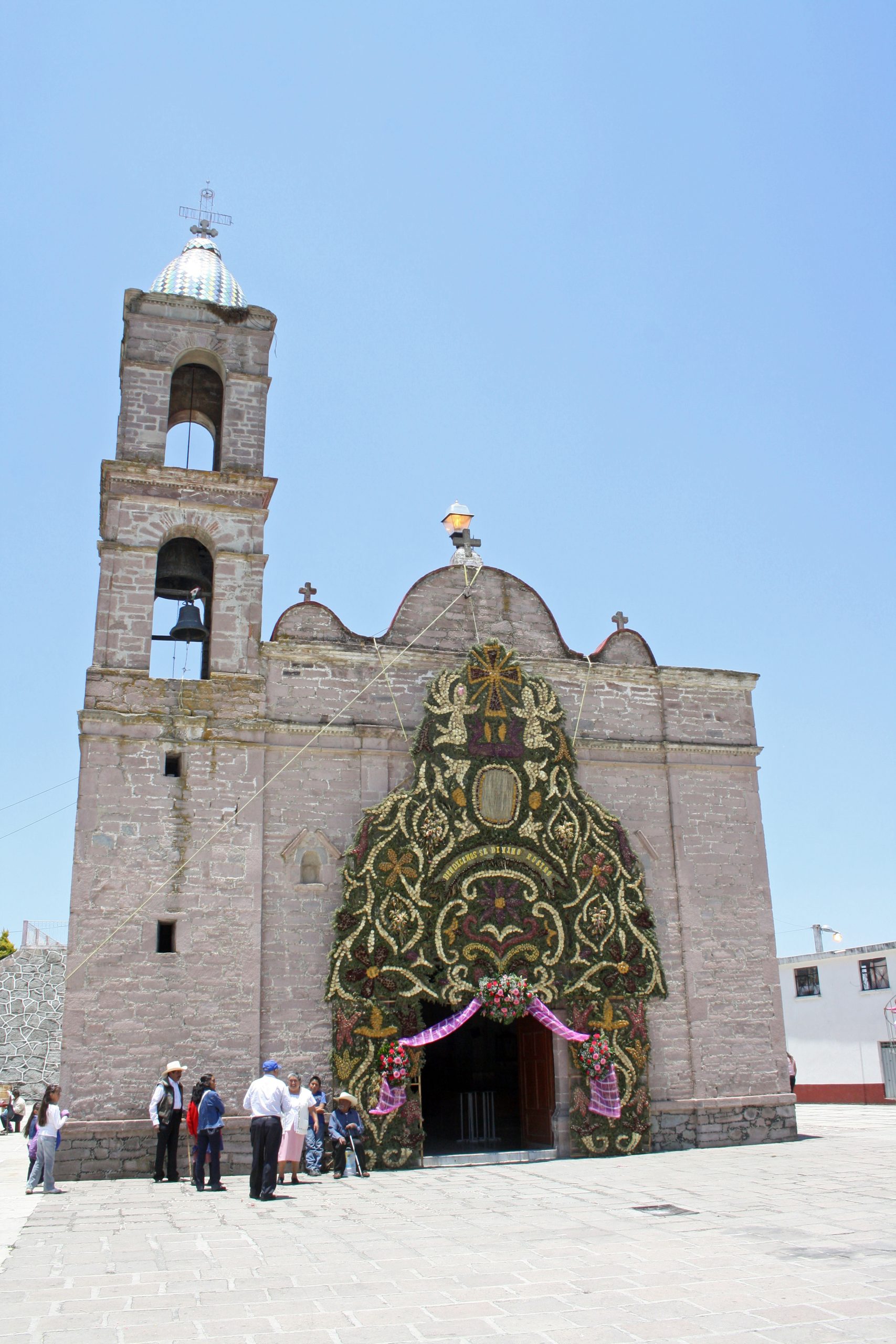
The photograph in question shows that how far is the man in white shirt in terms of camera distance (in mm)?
12656

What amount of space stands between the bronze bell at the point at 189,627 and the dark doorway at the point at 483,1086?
673 cm

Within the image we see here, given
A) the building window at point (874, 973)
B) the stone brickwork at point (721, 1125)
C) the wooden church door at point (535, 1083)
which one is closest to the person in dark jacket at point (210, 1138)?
the wooden church door at point (535, 1083)

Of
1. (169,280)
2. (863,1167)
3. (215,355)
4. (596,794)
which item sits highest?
(169,280)

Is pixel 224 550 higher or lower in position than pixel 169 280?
lower

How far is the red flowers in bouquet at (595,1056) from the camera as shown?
595 inches

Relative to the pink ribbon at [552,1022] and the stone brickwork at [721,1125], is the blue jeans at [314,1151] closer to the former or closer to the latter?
the pink ribbon at [552,1022]

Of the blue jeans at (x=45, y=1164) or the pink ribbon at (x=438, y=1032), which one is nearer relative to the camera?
the blue jeans at (x=45, y=1164)

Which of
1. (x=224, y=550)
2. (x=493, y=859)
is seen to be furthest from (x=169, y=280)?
(x=493, y=859)

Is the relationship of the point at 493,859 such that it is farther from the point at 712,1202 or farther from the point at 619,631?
the point at 712,1202

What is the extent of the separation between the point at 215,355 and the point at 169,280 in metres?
1.62

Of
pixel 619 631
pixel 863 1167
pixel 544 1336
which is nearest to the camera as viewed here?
pixel 544 1336

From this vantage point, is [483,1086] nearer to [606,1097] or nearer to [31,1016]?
[606,1097]

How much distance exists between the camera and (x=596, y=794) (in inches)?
663

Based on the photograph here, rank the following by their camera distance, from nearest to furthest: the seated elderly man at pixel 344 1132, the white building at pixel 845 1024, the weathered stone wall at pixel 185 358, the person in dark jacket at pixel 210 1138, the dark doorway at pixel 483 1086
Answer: the person in dark jacket at pixel 210 1138
the seated elderly man at pixel 344 1132
the dark doorway at pixel 483 1086
the weathered stone wall at pixel 185 358
the white building at pixel 845 1024
